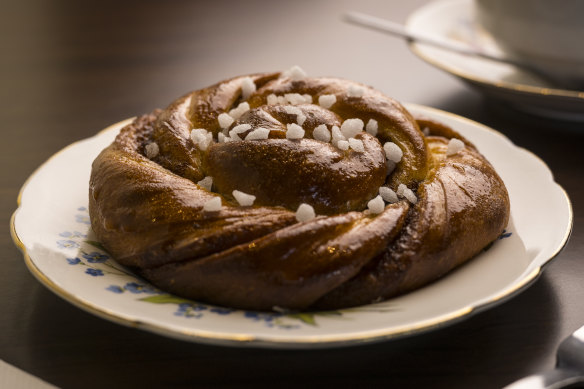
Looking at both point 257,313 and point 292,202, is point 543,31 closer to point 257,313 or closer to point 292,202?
point 292,202

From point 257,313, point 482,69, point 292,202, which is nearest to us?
point 257,313

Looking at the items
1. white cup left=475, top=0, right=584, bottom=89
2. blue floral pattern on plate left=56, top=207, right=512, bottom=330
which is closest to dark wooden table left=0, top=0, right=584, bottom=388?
blue floral pattern on plate left=56, top=207, right=512, bottom=330

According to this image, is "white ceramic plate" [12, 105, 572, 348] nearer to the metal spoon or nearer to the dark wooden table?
the dark wooden table

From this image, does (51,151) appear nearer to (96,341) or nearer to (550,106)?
(96,341)

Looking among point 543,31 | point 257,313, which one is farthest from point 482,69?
point 257,313

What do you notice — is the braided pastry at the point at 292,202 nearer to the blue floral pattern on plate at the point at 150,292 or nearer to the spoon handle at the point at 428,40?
the blue floral pattern on plate at the point at 150,292

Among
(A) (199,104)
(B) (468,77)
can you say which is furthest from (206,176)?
(B) (468,77)

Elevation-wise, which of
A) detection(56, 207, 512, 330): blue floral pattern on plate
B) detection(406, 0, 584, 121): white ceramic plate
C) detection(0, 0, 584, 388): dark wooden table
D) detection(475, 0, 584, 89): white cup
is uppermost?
detection(475, 0, 584, 89): white cup
